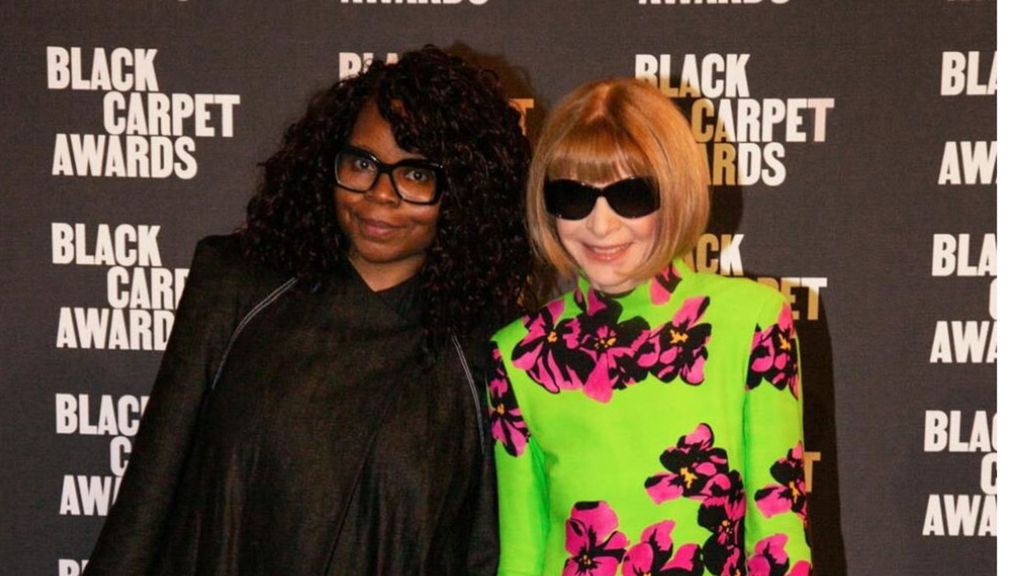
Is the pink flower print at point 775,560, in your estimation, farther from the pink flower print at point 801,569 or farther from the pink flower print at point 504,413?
the pink flower print at point 504,413

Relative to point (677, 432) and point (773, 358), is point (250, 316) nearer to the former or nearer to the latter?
point (677, 432)

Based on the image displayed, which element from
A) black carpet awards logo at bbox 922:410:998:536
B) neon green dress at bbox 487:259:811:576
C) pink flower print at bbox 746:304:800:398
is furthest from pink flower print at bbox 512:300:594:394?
black carpet awards logo at bbox 922:410:998:536

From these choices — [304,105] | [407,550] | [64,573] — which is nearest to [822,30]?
[304,105]

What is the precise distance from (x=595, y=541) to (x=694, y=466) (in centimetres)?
18

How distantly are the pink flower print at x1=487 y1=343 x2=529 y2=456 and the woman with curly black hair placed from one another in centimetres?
7

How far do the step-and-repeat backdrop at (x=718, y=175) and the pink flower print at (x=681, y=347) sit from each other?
0.97m

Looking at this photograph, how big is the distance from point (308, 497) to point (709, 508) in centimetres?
60

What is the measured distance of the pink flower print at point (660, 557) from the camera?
5.56ft

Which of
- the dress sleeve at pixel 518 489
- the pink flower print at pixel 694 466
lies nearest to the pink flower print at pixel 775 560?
the pink flower print at pixel 694 466

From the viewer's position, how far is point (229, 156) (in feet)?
8.81

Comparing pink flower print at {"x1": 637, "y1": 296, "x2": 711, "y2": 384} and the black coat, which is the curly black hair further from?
pink flower print at {"x1": 637, "y1": 296, "x2": 711, "y2": 384}

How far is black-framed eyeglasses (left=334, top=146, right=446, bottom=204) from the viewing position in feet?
5.94

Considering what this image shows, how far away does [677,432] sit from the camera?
1.70 metres

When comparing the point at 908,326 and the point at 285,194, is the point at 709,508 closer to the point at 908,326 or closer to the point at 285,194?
the point at 285,194
